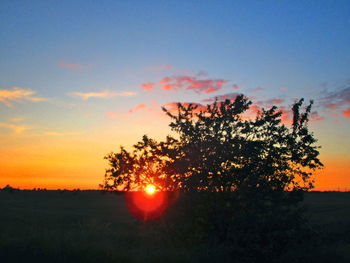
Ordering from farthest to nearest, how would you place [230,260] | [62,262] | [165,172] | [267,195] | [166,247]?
[165,172], [267,195], [166,247], [230,260], [62,262]

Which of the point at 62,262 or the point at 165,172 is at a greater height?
the point at 165,172

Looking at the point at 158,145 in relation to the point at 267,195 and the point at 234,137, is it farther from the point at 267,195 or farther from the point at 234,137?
the point at 267,195

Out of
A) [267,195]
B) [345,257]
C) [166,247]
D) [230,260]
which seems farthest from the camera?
[267,195]

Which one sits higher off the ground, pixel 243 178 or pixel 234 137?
pixel 234 137

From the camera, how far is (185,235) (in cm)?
1630

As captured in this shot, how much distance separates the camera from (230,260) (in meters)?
14.7

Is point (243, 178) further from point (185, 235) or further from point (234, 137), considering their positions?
point (185, 235)

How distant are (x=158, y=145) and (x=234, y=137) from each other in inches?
160

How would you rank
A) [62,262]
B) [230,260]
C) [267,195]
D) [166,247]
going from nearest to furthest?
[62,262] → [230,260] → [166,247] → [267,195]

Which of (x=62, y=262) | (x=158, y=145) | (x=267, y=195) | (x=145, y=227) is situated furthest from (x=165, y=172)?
(x=62, y=262)

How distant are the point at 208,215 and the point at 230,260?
2.14 m

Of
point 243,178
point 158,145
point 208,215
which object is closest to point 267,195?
point 243,178

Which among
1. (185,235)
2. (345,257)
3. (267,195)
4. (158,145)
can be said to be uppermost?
(158,145)

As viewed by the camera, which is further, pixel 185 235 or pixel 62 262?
pixel 185 235
